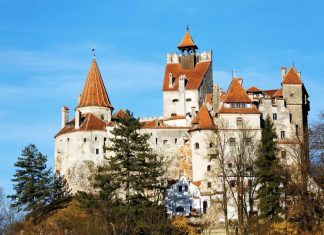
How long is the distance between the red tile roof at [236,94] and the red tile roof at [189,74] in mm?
9674

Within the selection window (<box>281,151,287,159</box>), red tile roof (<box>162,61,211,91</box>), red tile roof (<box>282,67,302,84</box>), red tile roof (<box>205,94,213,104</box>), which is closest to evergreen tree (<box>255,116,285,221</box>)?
window (<box>281,151,287,159</box>)

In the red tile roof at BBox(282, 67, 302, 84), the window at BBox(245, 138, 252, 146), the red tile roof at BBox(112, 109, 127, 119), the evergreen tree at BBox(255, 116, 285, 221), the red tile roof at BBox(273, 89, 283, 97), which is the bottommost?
the evergreen tree at BBox(255, 116, 285, 221)

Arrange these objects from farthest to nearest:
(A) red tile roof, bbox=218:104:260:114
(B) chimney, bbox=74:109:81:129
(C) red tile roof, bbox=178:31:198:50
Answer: (C) red tile roof, bbox=178:31:198:50 → (B) chimney, bbox=74:109:81:129 → (A) red tile roof, bbox=218:104:260:114

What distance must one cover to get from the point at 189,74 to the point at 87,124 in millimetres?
14295

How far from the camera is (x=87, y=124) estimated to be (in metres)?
91.4

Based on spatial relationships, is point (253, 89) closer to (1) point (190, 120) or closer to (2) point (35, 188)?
(1) point (190, 120)

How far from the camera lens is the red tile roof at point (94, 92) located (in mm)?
95131

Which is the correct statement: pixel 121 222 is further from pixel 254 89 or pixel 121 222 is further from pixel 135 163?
pixel 254 89

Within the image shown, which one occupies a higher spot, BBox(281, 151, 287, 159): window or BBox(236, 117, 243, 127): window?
A: BBox(236, 117, 243, 127): window

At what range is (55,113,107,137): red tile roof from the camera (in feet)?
298

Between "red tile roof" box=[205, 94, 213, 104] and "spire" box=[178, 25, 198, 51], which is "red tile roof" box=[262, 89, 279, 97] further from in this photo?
"spire" box=[178, 25, 198, 51]

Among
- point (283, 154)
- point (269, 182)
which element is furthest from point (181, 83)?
point (269, 182)

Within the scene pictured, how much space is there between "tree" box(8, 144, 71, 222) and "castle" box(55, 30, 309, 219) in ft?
26.1

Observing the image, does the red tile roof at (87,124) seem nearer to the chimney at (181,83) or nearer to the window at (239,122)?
the chimney at (181,83)
